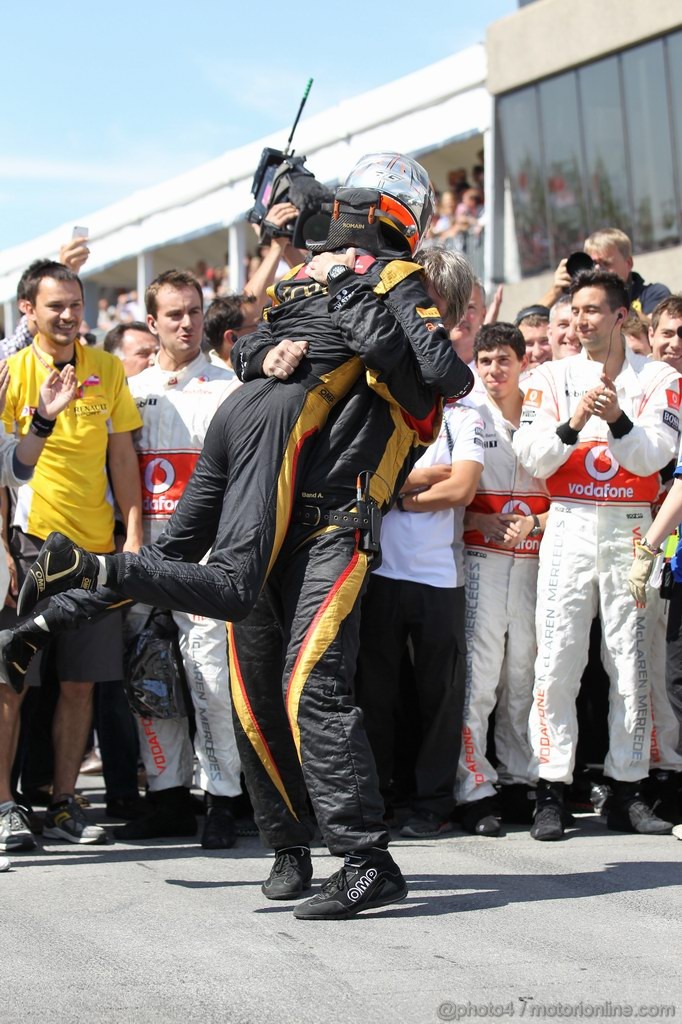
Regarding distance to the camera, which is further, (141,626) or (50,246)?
(50,246)

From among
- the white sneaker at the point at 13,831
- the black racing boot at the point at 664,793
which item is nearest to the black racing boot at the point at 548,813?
the black racing boot at the point at 664,793

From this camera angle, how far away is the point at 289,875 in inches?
181

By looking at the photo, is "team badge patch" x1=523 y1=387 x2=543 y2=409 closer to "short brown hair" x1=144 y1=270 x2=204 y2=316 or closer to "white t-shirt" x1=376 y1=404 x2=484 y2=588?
"white t-shirt" x1=376 y1=404 x2=484 y2=588

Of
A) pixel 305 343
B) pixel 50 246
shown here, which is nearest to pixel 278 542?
pixel 305 343

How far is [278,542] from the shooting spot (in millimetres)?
4461

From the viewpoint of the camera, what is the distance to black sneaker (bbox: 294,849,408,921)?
425cm

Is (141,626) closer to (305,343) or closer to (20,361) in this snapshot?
(20,361)

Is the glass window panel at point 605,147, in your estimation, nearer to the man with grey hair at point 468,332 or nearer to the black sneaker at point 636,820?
the man with grey hair at point 468,332

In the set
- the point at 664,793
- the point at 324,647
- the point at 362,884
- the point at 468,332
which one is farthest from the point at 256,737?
the point at 468,332

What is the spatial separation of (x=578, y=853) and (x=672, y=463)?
6.10 ft

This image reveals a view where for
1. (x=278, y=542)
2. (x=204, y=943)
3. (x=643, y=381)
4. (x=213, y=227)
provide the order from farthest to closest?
(x=213, y=227) → (x=643, y=381) → (x=278, y=542) → (x=204, y=943)

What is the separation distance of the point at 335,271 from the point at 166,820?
2.74m

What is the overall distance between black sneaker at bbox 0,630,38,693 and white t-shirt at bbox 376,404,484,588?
1967mm

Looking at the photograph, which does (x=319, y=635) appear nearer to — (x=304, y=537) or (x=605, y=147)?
(x=304, y=537)
